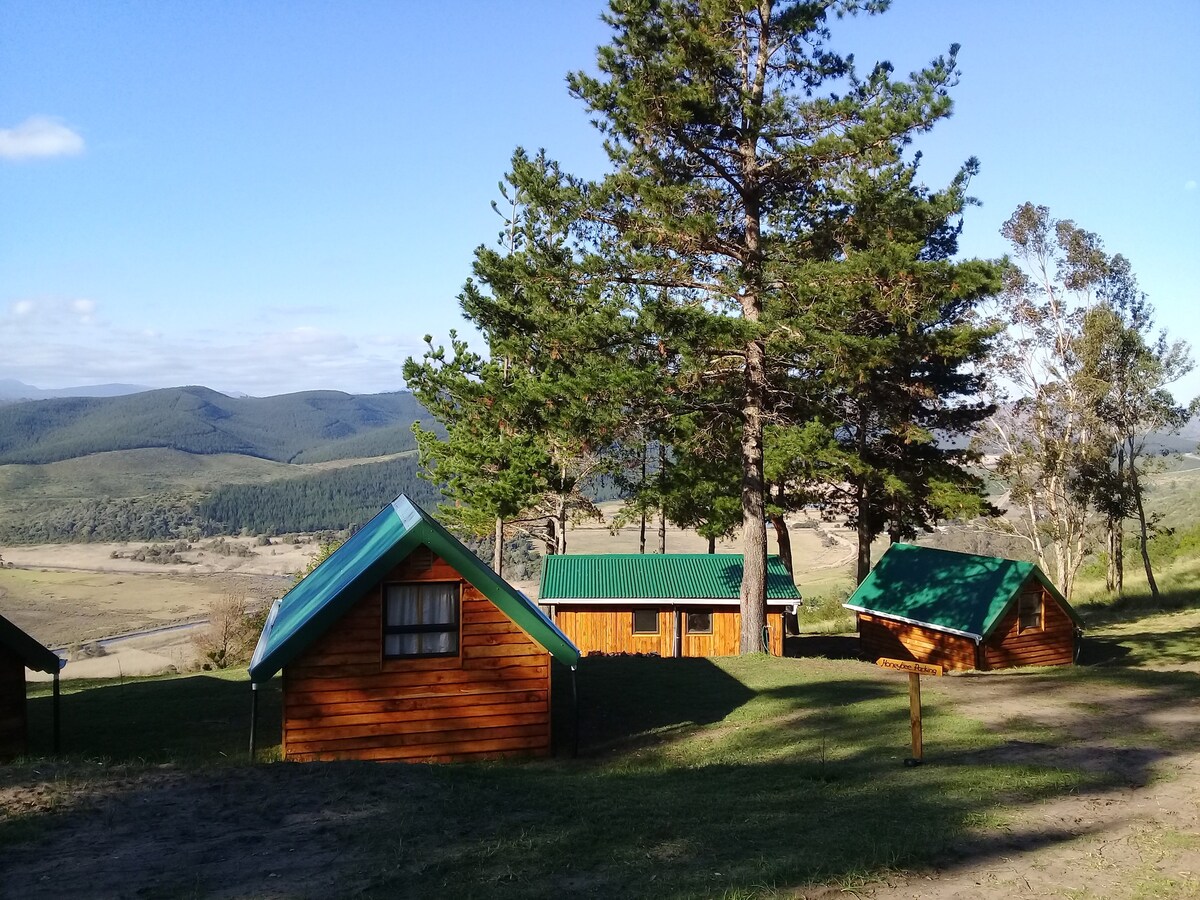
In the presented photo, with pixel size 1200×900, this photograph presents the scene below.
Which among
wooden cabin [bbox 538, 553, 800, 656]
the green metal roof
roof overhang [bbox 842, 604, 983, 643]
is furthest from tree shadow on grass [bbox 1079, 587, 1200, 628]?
wooden cabin [bbox 538, 553, 800, 656]

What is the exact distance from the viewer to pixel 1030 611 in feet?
84.1

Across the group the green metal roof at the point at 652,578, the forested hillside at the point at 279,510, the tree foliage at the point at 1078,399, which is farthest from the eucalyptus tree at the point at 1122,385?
the forested hillside at the point at 279,510

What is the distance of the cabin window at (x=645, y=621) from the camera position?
29.4m

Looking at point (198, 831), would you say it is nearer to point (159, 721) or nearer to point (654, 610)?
point (159, 721)

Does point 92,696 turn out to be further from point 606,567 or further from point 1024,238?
point 1024,238

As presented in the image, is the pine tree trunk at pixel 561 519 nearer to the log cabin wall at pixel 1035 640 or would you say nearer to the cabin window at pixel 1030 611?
the log cabin wall at pixel 1035 640

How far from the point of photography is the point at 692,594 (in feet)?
94.9

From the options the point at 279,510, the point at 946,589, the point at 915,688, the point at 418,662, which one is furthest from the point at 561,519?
the point at 279,510

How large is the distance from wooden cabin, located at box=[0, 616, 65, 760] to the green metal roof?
16650 millimetres

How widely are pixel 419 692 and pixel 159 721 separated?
7.43 meters

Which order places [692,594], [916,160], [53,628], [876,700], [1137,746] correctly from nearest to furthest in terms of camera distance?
[1137,746], [876,700], [916,160], [692,594], [53,628]

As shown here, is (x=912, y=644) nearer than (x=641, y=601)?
Yes

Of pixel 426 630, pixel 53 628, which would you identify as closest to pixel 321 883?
pixel 426 630

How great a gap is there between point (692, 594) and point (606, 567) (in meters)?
3.42
